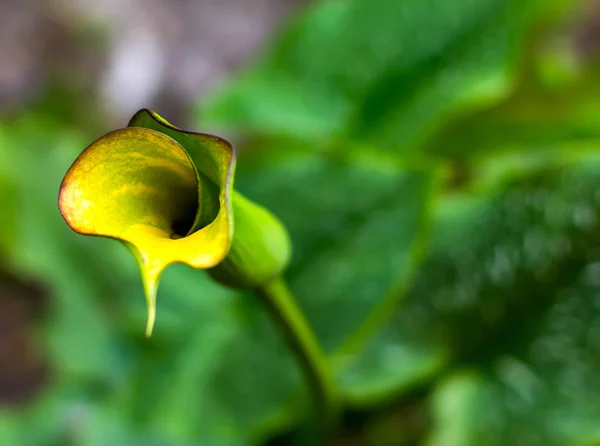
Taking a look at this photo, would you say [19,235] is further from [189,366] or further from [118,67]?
[118,67]

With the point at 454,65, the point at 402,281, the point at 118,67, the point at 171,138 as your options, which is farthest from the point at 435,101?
the point at 118,67

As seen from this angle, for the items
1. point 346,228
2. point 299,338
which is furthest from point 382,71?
point 299,338

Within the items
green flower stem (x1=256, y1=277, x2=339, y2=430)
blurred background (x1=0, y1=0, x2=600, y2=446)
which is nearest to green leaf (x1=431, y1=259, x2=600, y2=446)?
blurred background (x1=0, y1=0, x2=600, y2=446)

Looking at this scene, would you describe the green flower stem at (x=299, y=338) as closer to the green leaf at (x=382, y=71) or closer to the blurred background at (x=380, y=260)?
the blurred background at (x=380, y=260)

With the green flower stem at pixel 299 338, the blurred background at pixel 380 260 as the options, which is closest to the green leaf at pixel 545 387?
the blurred background at pixel 380 260

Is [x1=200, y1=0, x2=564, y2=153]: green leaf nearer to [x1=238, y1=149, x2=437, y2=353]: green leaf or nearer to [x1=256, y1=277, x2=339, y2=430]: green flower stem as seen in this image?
[x1=238, y1=149, x2=437, y2=353]: green leaf
